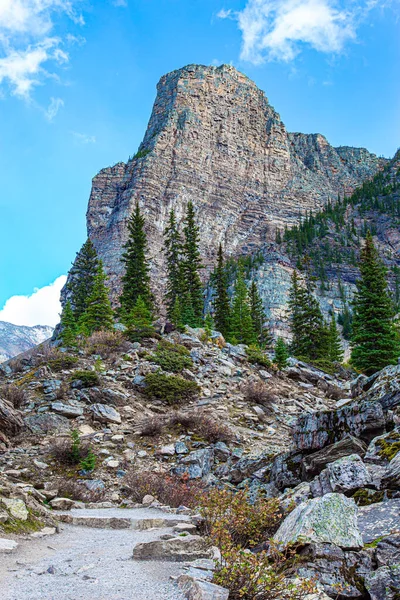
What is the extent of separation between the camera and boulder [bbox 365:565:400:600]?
11.2 feet

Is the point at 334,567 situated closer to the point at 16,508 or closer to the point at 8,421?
the point at 16,508

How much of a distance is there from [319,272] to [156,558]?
124 metres

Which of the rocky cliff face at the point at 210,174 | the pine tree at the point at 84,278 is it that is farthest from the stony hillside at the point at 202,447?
the rocky cliff face at the point at 210,174

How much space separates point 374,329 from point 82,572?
2915 centimetres

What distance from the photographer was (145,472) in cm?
1088

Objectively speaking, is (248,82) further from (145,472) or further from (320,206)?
(145,472)

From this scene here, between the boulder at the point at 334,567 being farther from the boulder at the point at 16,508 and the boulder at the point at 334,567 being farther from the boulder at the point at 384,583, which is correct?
the boulder at the point at 16,508

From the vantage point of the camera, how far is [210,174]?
16150 cm

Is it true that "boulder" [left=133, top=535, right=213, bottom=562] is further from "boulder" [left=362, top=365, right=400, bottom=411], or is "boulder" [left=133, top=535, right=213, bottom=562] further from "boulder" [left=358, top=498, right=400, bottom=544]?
"boulder" [left=362, top=365, right=400, bottom=411]

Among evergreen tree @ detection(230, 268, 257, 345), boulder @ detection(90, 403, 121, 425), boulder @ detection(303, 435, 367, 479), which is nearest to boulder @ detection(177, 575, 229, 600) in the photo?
boulder @ detection(303, 435, 367, 479)

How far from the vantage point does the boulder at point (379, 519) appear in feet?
14.3

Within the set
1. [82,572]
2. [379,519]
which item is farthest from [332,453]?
[82,572]

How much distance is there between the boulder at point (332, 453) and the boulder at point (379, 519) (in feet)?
6.63

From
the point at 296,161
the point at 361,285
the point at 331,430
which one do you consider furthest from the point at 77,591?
the point at 296,161
